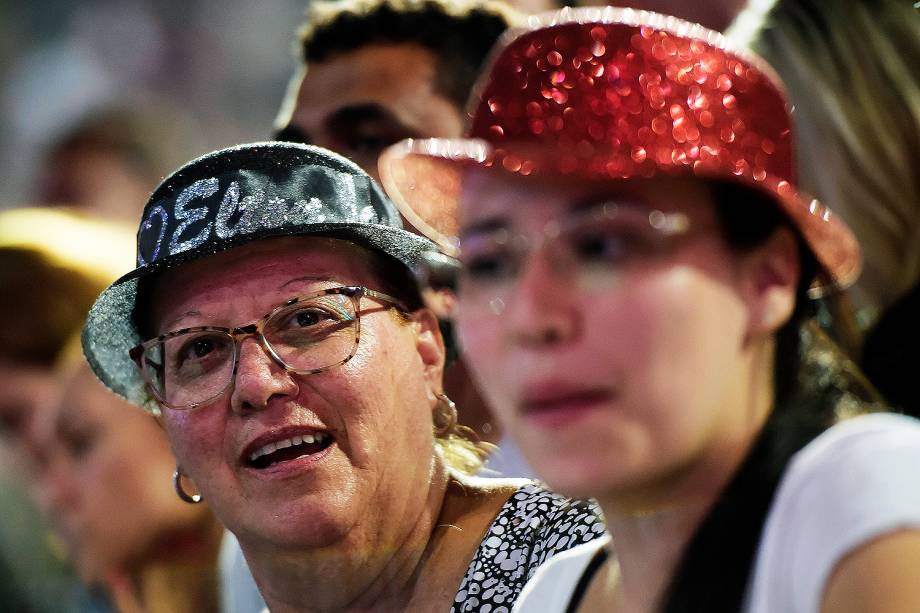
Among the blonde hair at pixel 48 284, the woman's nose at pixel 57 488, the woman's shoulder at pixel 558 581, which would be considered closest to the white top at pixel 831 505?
the woman's shoulder at pixel 558 581

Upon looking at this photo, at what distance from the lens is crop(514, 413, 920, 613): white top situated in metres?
1.17

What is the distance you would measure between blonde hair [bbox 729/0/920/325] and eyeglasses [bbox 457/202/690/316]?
3.40 ft

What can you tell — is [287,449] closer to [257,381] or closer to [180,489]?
[257,381]

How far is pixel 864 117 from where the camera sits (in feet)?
7.41

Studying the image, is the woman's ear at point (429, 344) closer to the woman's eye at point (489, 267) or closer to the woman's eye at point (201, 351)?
the woman's eye at point (201, 351)

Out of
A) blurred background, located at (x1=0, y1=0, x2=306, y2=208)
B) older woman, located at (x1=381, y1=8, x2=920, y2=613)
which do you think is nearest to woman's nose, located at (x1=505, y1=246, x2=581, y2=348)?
older woman, located at (x1=381, y1=8, x2=920, y2=613)

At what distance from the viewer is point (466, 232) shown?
4.61ft

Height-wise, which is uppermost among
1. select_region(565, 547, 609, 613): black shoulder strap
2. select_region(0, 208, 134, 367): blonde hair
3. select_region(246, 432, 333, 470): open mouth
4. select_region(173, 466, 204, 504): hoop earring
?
select_region(565, 547, 609, 613): black shoulder strap

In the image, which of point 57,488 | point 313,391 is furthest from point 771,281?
point 57,488

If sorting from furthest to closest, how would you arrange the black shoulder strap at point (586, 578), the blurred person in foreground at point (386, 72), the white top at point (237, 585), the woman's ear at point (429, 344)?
the blurred person in foreground at point (386, 72) < the white top at point (237, 585) < the woman's ear at point (429, 344) < the black shoulder strap at point (586, 578)

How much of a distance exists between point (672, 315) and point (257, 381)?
3.23 feet

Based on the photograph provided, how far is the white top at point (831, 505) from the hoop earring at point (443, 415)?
3.60ft

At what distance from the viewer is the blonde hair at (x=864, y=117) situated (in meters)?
2.21

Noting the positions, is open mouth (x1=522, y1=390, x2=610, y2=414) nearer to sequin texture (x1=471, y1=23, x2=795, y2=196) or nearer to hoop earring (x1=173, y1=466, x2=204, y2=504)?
sequin texture (x1=471, y1=23, x2=795, y2=196)
